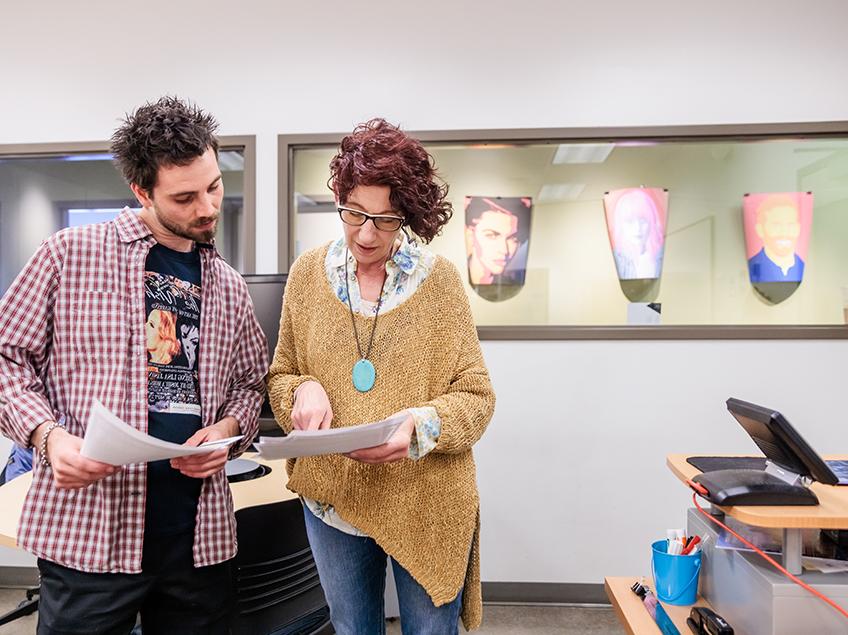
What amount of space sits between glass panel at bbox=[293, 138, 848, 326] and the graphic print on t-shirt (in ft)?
5.45

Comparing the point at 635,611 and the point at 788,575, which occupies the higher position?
the point at 788,575

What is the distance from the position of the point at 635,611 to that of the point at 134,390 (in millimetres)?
1311

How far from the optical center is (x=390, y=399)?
1189 mm

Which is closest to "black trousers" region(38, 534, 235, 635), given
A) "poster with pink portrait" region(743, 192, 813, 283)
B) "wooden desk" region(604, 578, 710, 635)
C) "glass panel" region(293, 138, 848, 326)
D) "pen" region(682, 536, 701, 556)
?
"wooden desk" region(604, 578, 710, 635)

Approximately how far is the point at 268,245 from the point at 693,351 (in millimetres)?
1976

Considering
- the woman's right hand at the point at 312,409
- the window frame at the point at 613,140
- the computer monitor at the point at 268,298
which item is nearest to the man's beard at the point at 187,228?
the woman's right hand at the point at 312,409

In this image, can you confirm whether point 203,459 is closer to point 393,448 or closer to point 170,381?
point 170,381

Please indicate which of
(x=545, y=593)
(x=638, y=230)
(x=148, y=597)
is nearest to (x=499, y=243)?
(x=638, y=230)

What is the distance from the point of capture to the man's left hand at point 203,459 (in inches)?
45.7

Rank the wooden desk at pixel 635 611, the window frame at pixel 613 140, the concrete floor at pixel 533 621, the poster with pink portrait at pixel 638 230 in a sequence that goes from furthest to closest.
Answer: the poster with pink portrait at pixel 638 230 < the window frame at pixel 613 140 < the concrete floor at pixel 533 621 < the wooden desk at pixel 635 611

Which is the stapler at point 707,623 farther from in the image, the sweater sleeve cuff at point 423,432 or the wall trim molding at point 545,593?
the wall trim molding at point 545,593

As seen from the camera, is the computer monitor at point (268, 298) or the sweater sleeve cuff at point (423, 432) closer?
the sweater sleeve cuff at point (423, 432)

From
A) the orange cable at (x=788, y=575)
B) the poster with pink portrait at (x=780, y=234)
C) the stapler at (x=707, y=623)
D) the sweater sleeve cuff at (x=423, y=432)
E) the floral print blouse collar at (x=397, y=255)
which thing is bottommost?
the stapler at (x=707, y=623)

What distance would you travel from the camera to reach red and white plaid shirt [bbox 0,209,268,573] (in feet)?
3.60
